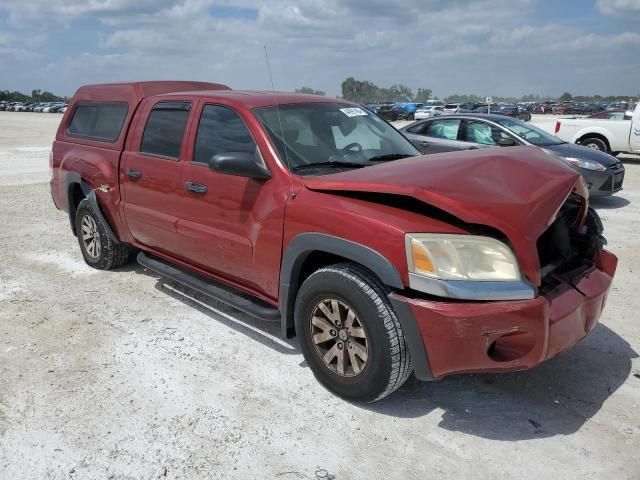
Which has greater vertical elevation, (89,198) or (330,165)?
(330,165)

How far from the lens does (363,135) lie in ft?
13.8

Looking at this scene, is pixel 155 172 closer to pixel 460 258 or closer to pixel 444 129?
pixel 460 258

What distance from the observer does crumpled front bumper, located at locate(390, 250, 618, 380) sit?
2.67m

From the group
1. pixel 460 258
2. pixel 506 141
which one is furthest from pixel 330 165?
pixel 506 141

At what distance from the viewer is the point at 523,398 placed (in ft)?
10.9

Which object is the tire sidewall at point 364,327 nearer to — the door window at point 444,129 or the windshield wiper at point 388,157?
the windshield wiper at point 388,157

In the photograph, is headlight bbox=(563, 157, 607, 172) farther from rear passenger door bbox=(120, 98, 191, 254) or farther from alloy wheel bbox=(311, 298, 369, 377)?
alloy wheel bbox=(311, 298, 369, 377)

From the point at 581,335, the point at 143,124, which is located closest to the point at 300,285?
the point at 581,335

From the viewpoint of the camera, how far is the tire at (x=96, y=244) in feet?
18.0

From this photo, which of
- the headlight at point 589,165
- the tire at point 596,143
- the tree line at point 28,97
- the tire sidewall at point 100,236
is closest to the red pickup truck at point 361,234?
the tire sidewall at point 100,236

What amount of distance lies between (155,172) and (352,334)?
7.51ft

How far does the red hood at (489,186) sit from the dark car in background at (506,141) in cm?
555

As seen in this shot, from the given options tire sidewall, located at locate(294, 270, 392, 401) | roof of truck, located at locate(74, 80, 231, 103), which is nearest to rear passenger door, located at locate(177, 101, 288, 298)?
tire sidewall, located at locate(294, 270, 392, 401)

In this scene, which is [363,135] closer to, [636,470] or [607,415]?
[607,415]
